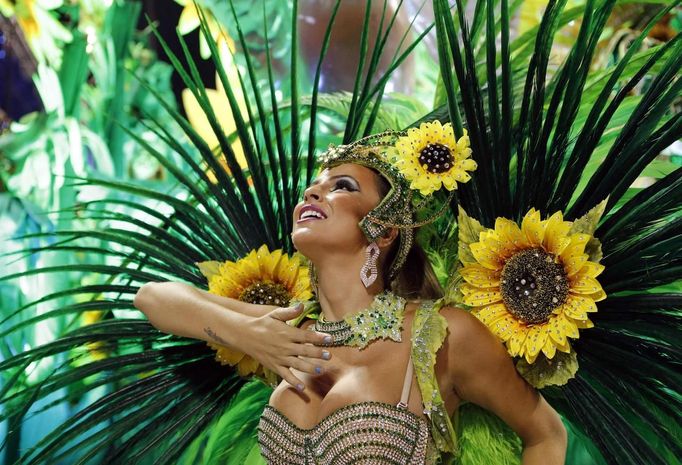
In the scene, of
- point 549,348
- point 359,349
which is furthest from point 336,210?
point 549,348

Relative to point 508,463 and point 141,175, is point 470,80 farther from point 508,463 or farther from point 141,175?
point 141,175

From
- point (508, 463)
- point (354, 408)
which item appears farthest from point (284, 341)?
point (508, 463)

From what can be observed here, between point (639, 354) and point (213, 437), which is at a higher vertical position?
point (639, 354)

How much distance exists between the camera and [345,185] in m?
1.76

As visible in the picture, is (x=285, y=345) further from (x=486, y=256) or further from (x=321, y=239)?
(x=486, y=256)

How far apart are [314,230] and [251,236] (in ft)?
1.34

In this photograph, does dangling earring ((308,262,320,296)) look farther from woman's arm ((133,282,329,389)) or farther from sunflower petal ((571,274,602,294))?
sunflower petal ((571,274,602,294))

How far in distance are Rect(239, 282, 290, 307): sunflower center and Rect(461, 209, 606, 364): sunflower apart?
1.56ft

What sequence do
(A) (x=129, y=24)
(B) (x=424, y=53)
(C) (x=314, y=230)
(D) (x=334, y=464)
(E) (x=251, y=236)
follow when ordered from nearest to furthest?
(D) (x=334, y=464), (C) (x=314, y=230), (E) (x=251, y=236), (B) (x=424, y=53), (A) (x=129, y=24)

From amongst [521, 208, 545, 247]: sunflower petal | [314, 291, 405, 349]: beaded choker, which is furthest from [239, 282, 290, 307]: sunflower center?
[521, 208, 545, 247]: sunflower petal

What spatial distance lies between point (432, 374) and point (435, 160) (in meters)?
0.43

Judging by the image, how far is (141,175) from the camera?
9.98 feet

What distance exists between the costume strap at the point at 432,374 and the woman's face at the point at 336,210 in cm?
23

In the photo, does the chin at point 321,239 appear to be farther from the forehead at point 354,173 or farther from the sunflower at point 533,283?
the sunflower at point 533,283
